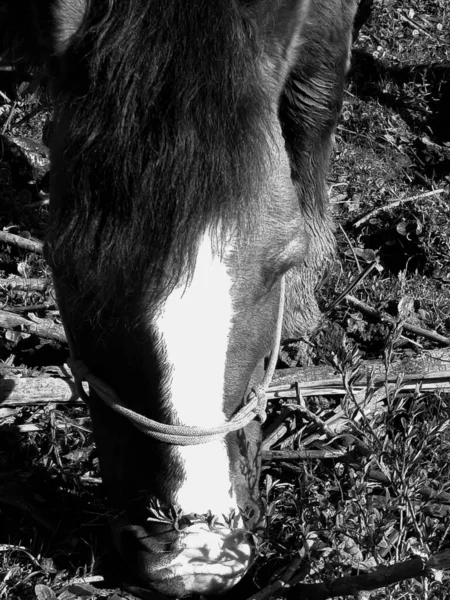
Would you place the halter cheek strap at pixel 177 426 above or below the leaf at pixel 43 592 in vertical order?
above

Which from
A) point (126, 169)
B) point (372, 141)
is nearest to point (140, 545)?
point (126, 169)

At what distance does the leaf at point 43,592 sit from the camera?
2512 mm

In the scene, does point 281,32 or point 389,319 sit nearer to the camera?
point 281,32

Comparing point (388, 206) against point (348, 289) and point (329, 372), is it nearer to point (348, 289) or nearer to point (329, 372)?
point (348, 289)

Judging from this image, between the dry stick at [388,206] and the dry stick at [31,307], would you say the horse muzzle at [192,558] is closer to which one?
the dry stick at [31,307]

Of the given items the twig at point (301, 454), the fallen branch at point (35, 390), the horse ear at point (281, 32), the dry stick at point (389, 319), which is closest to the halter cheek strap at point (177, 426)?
the twig at point (301, 454)

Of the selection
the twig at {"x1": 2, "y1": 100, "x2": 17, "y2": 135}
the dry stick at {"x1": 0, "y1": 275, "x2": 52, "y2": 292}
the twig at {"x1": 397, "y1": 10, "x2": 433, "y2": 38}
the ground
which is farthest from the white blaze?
the twig at {"x1": 397, "y1": 10, "x2": 433, "y2": 38}

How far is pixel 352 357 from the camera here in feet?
7.32

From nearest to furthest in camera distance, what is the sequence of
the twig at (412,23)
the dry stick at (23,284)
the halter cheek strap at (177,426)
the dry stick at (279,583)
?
the halter cheek strap at (177,426), the dry stick at (279,583), the dry stick at (23,284), the twig at (412,23)

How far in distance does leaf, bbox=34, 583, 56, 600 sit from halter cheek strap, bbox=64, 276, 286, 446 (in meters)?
0.61

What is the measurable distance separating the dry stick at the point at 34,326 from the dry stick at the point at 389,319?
140cm

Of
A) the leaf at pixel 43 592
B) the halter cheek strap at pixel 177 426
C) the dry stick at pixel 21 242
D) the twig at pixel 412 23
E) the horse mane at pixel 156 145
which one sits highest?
the horse mane at pixel 156 145

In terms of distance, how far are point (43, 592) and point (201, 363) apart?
1.02 metres

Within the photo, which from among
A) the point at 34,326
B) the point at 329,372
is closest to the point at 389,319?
the point at 329,372
